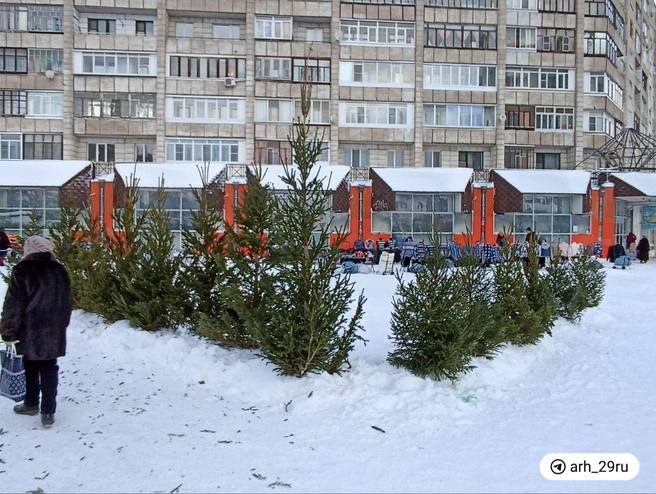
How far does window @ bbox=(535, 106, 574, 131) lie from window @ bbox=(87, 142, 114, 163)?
906 inches

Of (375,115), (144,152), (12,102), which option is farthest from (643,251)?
(12,102)

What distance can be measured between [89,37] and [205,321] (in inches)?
1121

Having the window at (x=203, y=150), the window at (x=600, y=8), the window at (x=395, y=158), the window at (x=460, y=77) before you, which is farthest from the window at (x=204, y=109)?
the window at (x=600, y=8)

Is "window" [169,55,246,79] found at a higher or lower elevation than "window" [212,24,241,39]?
lower

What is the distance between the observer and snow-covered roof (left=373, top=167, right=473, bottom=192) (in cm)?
2662

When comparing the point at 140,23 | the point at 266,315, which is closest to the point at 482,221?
the point at 140,23

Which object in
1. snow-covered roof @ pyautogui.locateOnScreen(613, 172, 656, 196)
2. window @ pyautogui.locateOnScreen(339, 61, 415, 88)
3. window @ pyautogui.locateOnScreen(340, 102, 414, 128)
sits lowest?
snow-covered roof @ pyautogui.locateOnScreen(613, 172, 656, 196)

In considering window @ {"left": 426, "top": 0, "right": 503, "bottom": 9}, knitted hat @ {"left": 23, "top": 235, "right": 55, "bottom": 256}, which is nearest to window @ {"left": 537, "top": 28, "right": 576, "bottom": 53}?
window @ {"left": 426, "top": 0, "right": 503, "bottom": 9}

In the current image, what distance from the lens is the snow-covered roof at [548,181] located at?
26.6 m

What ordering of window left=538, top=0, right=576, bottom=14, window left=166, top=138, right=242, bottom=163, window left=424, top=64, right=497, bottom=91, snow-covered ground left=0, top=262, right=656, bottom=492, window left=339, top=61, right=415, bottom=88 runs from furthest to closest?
window left=538, top=0, right=576, bottom=14, window left=424, top=64, right=497, bottom=91, window left=339, top=61, right=415, bottom=88, window left=166, top=138, right=242, bottom=163, snow-covered ground left=0, top=262, right=656, bottom=492

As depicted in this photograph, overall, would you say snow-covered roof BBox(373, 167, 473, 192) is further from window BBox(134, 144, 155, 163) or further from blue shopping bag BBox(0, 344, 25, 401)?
blue shopping bag BBox(0, 344, 25, 401)

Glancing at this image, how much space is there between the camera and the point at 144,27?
103ft

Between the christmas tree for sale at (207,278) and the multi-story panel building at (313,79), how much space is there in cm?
2077

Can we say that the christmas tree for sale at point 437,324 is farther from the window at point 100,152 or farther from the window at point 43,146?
the window at point 43,146
